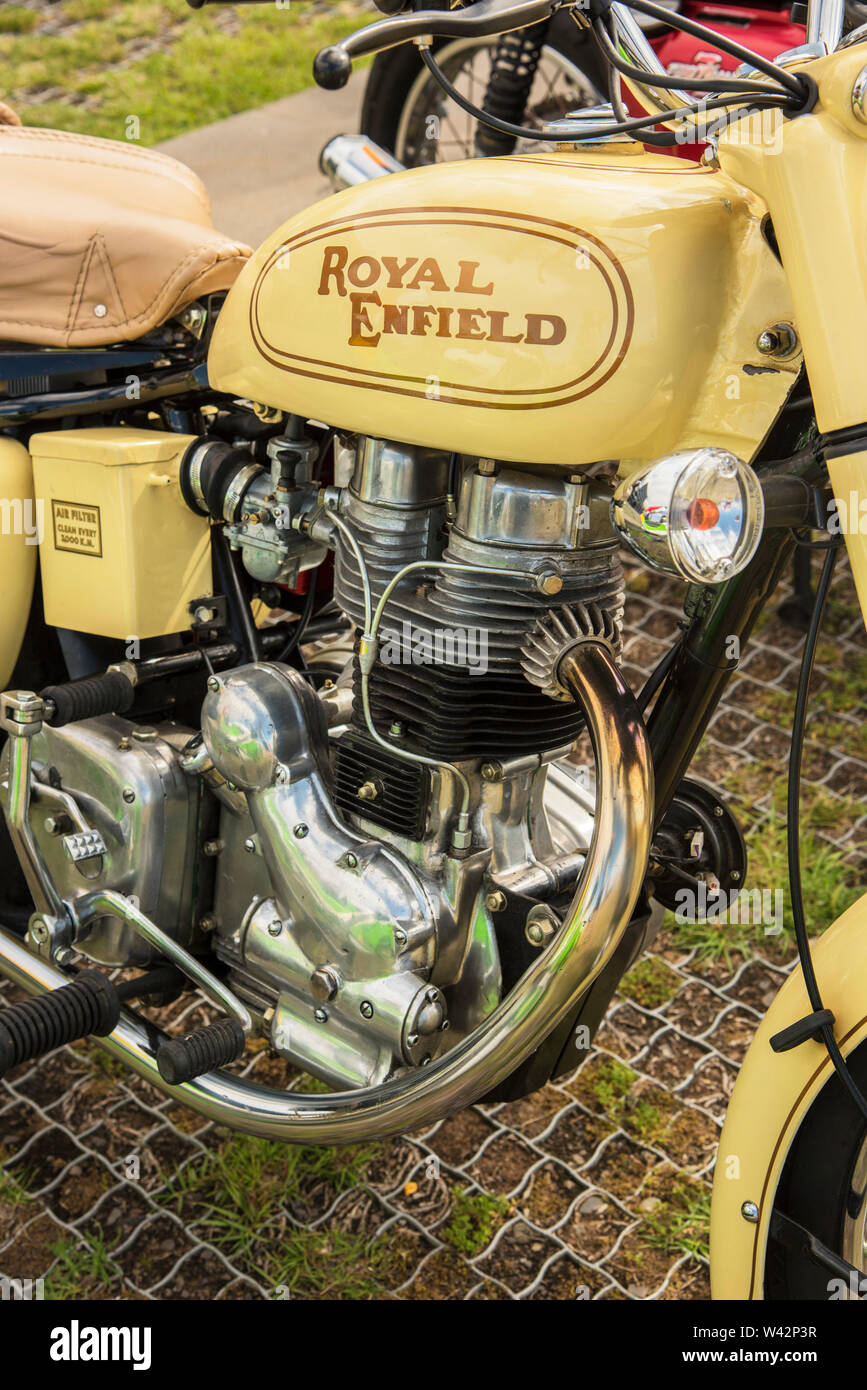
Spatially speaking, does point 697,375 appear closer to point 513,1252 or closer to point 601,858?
point 601,858

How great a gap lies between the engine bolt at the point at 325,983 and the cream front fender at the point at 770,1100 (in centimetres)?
49

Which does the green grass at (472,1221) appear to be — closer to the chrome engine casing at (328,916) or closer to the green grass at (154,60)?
the chrome engine casing at (328,916)

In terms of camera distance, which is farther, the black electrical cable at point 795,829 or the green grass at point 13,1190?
the green grass at point 13,1190

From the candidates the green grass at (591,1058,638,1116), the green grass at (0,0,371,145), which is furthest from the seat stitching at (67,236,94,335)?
the green grass at (0,0,371,145)

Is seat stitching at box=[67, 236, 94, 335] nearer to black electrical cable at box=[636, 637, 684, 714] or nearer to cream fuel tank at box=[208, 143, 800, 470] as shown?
cream fuel tank at box=[208, 143, 800, 470]

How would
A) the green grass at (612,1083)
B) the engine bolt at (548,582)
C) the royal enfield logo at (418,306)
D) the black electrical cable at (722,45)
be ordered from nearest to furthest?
the black electrical cable at (722,45) < the royal enfield logo at (418,306) < the engine bolt at (548,582) < the green grass at (612,1083)

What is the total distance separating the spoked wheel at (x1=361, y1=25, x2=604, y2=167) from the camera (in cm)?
365

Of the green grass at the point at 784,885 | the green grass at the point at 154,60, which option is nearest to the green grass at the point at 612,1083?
the green grass at the point at 784,885

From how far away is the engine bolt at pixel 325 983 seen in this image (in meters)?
1.64

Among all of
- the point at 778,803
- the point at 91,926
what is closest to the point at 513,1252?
the point at 91,926

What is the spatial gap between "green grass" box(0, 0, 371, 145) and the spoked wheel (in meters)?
1.68

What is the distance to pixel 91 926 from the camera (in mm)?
1880
